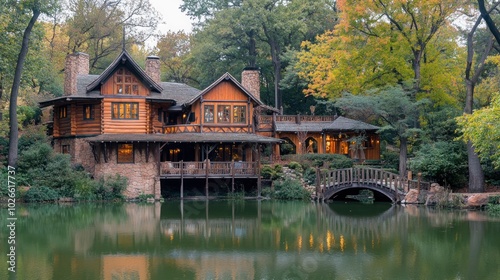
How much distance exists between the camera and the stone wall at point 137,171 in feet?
128

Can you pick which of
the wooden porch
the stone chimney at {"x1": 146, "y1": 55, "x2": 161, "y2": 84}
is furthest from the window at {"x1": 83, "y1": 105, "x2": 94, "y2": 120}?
the wooden porch

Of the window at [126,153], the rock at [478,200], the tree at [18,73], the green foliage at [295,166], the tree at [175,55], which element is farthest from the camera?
the tree at [175,55]

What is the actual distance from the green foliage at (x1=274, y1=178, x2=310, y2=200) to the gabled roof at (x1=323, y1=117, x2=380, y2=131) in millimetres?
8389

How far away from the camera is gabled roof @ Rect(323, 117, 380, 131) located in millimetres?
46938

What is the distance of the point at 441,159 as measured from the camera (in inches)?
1398

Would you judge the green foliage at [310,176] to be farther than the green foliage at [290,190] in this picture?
Yes

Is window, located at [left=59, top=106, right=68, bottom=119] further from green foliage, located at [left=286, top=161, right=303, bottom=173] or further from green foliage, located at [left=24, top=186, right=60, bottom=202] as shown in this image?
green foliage, located at [left=286, top=161, right=303, bottom=173]

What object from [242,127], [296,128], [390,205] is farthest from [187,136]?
Result: [390,205]

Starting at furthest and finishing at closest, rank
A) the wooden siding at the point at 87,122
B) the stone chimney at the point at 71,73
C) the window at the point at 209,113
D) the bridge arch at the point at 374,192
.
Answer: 1. the window at the point at 209,113
2. the stone chimney at the point at 71,73
3. the wooden siding at the point at 87,122
4. the bridge arch at the point at 374,192

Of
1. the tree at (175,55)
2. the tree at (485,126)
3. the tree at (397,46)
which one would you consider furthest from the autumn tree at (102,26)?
the tree at (485,126)

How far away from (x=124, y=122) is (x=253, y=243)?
68.1ft

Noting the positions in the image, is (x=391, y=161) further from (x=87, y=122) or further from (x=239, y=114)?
(x=87, y=122)

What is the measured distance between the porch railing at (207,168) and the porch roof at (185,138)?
1.39 meters

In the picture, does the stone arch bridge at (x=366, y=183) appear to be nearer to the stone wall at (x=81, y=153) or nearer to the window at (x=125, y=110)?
the window at (x=125, y=110)
